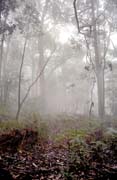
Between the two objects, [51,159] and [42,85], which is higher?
[42,85]

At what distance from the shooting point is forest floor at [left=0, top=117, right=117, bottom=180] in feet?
11.9

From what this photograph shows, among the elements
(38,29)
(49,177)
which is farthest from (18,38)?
(49,177)

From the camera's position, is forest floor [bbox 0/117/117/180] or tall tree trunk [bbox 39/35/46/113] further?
tall tree trunk [bbox 39/35/46/113]

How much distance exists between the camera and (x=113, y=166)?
14.0 feet

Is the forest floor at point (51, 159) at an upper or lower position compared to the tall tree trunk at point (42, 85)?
lower

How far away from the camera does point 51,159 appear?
4457 mm

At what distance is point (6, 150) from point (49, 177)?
144cm

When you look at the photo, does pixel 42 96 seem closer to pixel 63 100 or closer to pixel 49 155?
pixel 63 100

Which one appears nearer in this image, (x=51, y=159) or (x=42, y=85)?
(x=51, y=159)

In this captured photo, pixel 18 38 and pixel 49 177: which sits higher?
pixel 18 38

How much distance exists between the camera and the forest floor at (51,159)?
3621 millimetres

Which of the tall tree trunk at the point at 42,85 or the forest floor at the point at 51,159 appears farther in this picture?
the tall tree trunk at the point at 42,85

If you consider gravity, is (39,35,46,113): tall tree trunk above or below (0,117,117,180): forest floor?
above

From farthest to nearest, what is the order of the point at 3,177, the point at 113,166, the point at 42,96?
the point at 42,96 < the point at 113,166 < the point at 3,177
